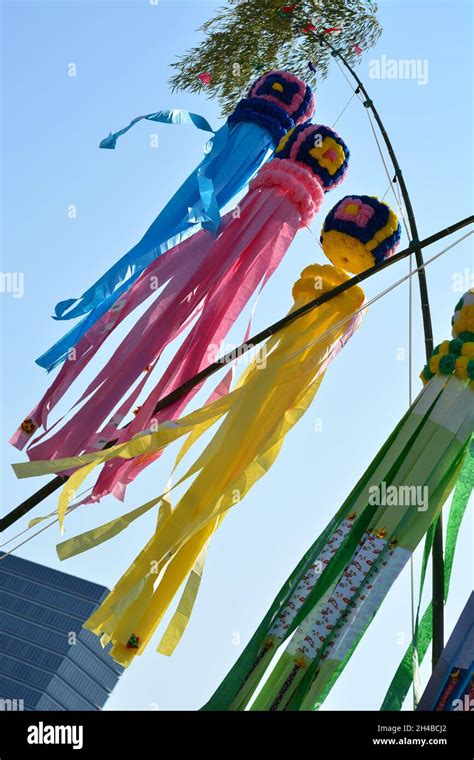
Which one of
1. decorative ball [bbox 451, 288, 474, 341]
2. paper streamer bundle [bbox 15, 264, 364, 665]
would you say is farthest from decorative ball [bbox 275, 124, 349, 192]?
decorative ball [bbox 451, 288, 474, 341]

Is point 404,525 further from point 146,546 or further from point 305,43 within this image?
point 305,43

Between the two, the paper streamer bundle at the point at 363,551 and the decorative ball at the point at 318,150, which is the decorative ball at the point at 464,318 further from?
the decorative ball at the point at 318,150

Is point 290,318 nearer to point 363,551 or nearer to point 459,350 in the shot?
point 459,350

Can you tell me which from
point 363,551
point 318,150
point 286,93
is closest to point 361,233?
point 318,150

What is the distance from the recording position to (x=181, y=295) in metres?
5.56

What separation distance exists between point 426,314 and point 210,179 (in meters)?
1.38

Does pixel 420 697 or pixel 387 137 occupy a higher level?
pixel 387 137

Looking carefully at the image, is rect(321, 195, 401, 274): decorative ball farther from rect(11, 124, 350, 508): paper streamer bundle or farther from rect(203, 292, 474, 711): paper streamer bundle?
rect(203, 292, 474, 711): paper streamer bundle

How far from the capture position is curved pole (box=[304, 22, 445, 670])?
15.6 ft

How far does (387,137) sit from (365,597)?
9.96 feet

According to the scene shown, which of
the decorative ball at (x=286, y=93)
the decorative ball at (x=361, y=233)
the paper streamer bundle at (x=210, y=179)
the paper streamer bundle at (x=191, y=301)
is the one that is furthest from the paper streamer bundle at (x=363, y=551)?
the decorative ball at (x=286, y=93)

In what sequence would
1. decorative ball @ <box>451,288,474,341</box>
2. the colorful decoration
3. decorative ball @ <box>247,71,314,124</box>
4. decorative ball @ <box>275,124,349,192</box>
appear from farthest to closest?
decorative ball @ <box>247,71,314,124</box> < decorative ball @ <box>275,124,349,192</box> < decorative ball @ <box>451,288,474,341</box> < the colorful decoration

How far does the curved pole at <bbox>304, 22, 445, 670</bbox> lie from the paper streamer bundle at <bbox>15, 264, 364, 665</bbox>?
49 cm
